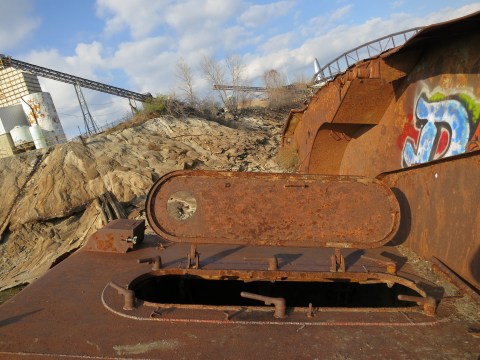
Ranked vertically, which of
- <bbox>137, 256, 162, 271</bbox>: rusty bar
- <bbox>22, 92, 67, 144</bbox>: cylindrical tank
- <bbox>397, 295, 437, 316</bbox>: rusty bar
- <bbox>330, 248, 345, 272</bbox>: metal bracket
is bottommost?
<bbox>397, 295, 437, 316</bbox>: rusty bar

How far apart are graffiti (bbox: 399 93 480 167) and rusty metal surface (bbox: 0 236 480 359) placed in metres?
1.14

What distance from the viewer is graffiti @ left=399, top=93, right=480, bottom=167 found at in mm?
2340

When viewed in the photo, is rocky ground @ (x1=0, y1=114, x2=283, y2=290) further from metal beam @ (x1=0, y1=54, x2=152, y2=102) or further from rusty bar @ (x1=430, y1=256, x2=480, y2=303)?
metal beam @ (x1=0, y1=54, x2=152, y2=102)

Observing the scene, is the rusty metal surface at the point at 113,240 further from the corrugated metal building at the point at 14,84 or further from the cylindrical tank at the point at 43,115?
the corrugated metal building at the point at 14,84

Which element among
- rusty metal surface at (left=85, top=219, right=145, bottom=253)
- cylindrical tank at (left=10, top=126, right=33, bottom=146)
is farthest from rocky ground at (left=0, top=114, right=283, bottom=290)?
cylindrical tank at (left=10, top=126, right=33, bottom=146)

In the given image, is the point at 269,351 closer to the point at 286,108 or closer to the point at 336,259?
the point at 336,259

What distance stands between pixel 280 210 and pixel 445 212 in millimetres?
1115

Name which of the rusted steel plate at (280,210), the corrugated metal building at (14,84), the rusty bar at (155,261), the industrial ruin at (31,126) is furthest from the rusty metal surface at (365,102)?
the corrugated metal building at (14,84)

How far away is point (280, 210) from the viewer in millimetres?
2631

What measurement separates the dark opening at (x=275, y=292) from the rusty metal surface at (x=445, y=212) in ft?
1.78

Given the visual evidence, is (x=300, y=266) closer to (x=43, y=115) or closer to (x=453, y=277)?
(x=453, y=277)

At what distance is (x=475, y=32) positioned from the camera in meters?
2.29

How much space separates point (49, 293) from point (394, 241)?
263 centimetres

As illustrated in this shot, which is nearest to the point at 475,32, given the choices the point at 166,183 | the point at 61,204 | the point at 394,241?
the point at 394,241
